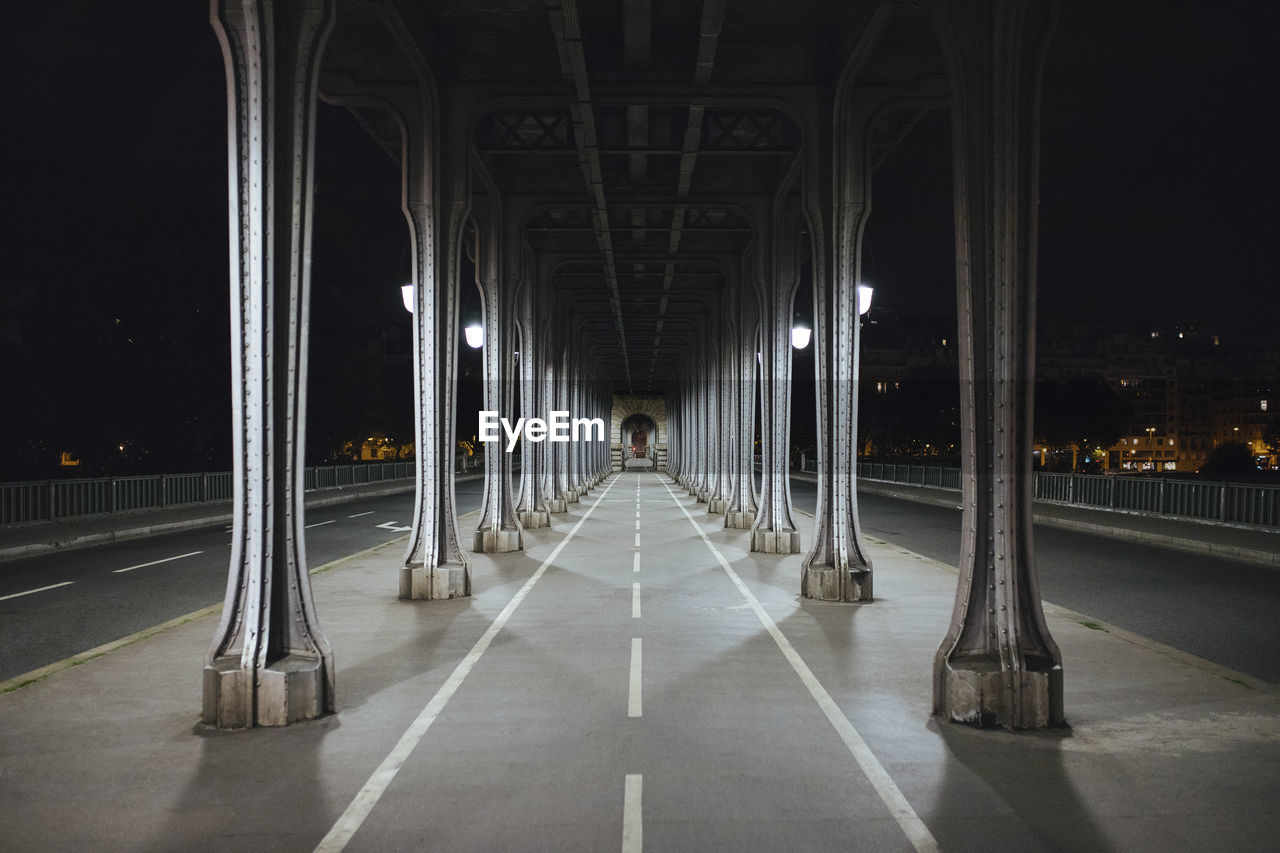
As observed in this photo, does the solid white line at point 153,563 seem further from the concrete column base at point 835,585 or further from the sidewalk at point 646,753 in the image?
the concrete column base at point 835,585

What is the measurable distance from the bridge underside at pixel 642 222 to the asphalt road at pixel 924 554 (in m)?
3.17

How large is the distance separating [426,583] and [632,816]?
28.5 feet

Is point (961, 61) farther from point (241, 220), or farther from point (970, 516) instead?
point (241, 220)

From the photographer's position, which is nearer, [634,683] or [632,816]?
[632,816]

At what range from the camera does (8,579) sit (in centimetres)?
1524

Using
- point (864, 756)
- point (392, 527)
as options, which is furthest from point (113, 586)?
point (864, 756)

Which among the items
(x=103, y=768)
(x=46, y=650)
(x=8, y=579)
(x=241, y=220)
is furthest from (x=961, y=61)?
(x=8, y=579)

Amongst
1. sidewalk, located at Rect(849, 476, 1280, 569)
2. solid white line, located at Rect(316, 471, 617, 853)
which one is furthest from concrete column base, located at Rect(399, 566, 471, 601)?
sidewalk, located at Rect(849, 476, 1280, 569)

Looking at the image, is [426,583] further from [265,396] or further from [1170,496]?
[1170,496]

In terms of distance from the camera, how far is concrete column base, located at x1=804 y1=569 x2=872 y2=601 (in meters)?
13.3

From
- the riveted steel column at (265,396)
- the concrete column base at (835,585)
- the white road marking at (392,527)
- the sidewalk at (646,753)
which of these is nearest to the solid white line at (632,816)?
the sidewalk at (646,753)

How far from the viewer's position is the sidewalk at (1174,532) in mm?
18453

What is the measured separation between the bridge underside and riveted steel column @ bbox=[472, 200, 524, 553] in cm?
9

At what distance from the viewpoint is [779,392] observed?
2012cm
